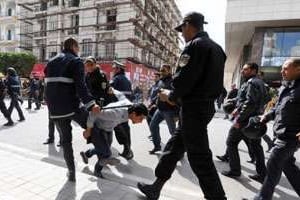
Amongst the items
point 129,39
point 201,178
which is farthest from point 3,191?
point 129,39

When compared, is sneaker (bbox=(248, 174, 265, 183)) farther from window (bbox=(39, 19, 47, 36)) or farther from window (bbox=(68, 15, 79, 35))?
window (bbox=(39, 19, 47, 36))

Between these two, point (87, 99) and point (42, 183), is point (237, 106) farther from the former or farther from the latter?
point (42, 183)

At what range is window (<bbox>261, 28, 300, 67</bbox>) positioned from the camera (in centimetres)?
2386

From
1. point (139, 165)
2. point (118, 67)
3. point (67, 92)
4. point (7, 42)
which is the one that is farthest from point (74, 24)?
point (67, 92)

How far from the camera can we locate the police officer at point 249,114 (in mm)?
4520

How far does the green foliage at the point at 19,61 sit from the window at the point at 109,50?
9.52 metres

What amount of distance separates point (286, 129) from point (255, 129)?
2.70ft

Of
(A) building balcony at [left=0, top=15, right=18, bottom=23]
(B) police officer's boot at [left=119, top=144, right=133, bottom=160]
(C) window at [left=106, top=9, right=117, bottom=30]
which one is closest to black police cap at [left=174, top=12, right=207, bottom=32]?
(B) police officer's boot at [left=119, top=144, right=133, bottom=160]

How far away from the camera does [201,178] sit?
296cm

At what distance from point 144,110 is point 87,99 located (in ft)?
2.39

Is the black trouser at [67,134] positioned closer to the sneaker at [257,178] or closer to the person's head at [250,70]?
the person's head at [250,70]

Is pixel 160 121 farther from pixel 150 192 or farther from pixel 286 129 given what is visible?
pixel 286 129

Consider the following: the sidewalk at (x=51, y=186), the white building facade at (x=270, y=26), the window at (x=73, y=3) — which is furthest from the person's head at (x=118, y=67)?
the window at (x=73, y=3)

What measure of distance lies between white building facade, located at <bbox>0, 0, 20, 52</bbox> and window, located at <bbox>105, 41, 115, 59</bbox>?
16.5 meters
